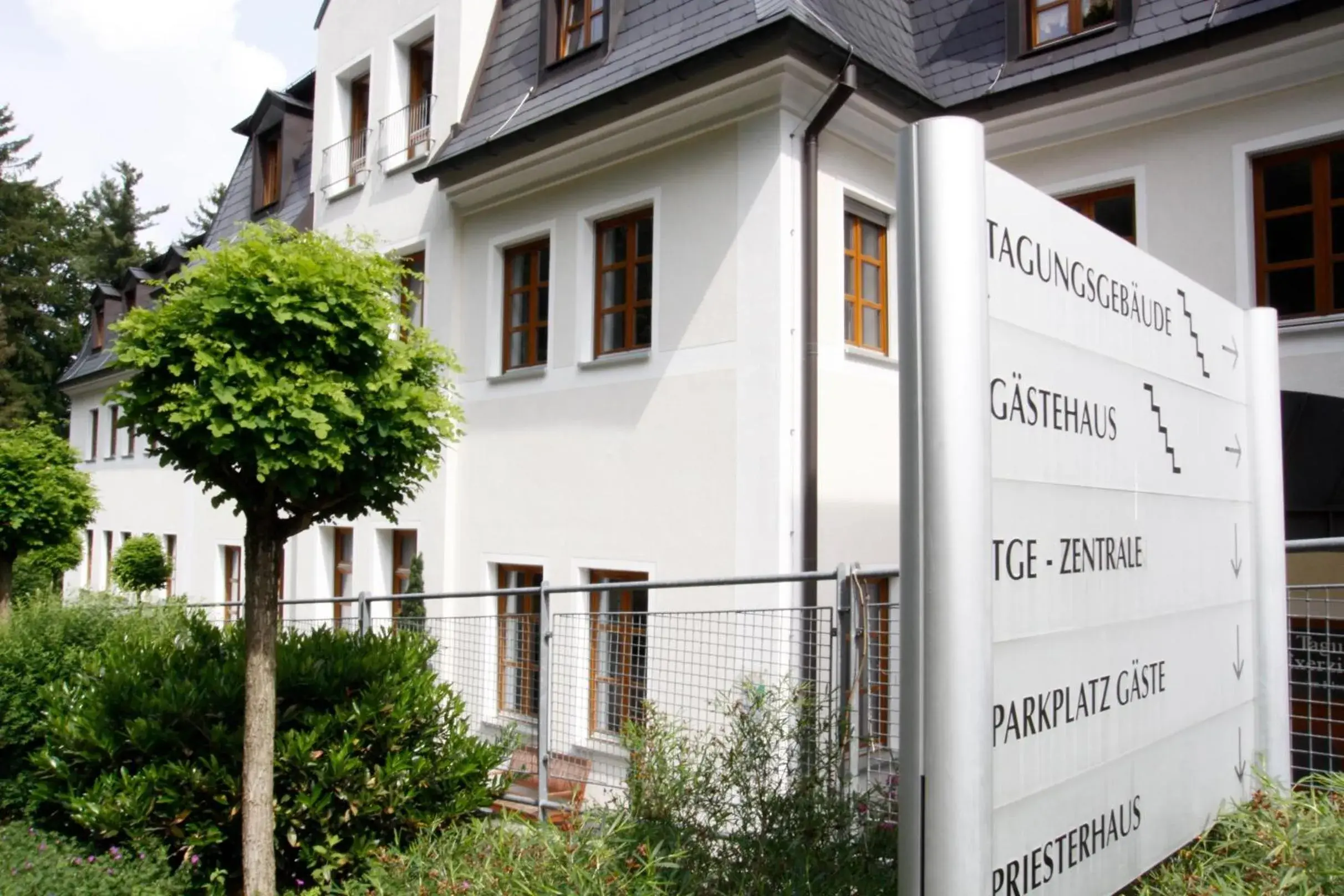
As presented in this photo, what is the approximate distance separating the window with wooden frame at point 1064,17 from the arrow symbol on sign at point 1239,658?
799 cm

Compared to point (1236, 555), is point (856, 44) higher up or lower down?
higher up

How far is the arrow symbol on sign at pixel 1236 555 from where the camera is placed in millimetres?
3906

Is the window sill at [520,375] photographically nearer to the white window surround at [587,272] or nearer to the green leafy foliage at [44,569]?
the white window surround at [587,272]

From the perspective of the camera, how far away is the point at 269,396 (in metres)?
5.66

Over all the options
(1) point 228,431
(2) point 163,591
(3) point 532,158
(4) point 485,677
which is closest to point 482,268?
(3) point 532,158

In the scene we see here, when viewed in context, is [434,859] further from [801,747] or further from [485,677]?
[485,677]

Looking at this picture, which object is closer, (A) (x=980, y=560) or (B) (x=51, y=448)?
(A) (x=980, y=560)

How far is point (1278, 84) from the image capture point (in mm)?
9086

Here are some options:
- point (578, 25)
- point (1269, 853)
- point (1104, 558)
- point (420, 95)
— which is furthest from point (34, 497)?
point (1269, 853)

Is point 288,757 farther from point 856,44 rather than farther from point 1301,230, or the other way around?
point 1301,230

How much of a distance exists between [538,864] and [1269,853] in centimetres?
262

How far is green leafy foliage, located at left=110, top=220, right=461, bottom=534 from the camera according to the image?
5.66 meters

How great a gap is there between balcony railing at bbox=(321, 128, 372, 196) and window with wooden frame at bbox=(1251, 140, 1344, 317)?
11.2 metres

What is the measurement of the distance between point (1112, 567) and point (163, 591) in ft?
84.3
